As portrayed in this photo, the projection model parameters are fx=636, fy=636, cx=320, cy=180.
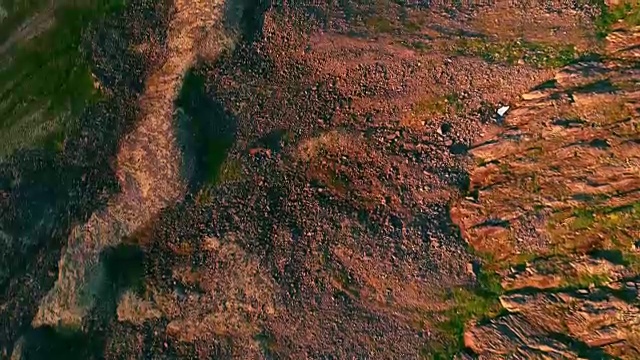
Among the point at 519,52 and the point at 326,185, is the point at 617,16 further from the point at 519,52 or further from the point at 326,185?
the point at 326,185

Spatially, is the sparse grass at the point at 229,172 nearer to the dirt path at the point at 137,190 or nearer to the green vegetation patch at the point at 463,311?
the dirt path at the point at 137,190

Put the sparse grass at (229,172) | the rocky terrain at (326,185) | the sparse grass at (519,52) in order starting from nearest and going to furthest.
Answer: the rocky terrain at (326,185)
the sparse grass at (519,52)
the sparse grass at (229,172)

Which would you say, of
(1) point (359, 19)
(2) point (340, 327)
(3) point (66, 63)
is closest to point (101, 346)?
(2) point (340, 327)

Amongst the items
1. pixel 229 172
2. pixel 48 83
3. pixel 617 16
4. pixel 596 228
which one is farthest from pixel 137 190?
pixel 617 16

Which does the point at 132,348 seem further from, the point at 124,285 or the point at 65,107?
the point at 65,107

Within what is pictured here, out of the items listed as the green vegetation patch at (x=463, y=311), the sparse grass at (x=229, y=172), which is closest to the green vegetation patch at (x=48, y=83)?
the sparse grass at (x=229, y=172)

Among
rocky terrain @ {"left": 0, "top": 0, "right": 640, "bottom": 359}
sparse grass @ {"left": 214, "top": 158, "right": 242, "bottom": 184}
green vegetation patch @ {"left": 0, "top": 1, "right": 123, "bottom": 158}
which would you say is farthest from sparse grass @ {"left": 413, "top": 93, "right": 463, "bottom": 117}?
green vegetation patch @ {"left": 0, "top": 1, "right": 123, "bottom": 158}
